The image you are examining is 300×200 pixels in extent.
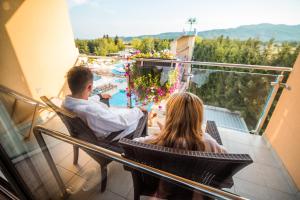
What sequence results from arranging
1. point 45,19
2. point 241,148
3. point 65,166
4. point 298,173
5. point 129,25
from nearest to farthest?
point 298,173
point 65,166
point 241,148
point 45,19
point 129,25

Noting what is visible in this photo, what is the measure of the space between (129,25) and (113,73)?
5.31 m

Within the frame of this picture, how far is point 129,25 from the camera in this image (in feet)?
24.5

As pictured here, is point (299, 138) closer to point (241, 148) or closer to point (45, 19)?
point (241, 148)

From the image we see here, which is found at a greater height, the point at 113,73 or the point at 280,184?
the point at 113,73

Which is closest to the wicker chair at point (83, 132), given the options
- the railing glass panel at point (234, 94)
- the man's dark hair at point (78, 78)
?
the man's dark hair at point (78, 78)

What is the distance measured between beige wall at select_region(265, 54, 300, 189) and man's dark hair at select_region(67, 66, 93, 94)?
2387mm

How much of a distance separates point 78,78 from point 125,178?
3.98 ft

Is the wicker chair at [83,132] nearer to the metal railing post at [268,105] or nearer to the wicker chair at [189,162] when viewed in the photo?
the wicker chair at [189,162]

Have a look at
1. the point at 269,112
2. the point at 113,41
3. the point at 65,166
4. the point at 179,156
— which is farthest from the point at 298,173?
the point at 113,41

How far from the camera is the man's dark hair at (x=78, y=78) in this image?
1.39 meters

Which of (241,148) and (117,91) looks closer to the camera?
(241,148)

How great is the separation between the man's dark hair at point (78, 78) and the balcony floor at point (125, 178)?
0.44 meters

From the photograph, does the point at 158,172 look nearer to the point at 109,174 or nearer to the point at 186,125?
the point at 186,125

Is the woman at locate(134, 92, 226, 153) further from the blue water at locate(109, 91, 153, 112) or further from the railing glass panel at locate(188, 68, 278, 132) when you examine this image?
the blue water at locate(109, 91, 153, 112)
